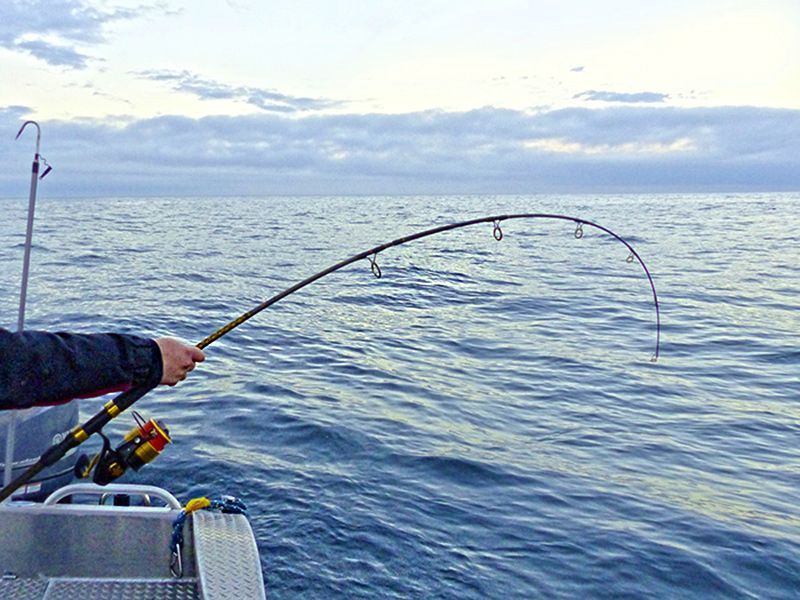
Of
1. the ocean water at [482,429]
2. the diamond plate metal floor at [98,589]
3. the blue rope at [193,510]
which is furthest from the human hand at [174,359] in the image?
the ocean water at [482,429]

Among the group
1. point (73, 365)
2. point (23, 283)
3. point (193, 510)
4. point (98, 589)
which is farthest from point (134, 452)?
point (73, 365)

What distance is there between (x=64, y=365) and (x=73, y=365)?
0.9 inches

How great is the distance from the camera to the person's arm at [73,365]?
2.10 meters

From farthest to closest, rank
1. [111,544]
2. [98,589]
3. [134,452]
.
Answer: [111,544] → [98,589] → [134,452]

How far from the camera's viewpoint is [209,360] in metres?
10.9

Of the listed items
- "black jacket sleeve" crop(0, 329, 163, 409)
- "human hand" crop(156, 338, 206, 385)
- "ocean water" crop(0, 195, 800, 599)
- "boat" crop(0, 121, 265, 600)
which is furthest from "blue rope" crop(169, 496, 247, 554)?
"black jacket sleeve" crop(0, 329, 163, 409)

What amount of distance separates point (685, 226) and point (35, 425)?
45.1 meters

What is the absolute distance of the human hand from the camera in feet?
7.95

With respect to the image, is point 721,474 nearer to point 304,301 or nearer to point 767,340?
point 767,340

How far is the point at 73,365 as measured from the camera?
2.18m

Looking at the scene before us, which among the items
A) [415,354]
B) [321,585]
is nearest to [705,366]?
[415,354]

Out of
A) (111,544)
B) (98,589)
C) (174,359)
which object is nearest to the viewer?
(174,359)

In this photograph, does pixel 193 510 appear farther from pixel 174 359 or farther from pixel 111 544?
pixel 174 359

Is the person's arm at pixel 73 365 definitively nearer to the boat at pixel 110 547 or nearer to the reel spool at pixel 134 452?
the reel spool at pixel 134 452
